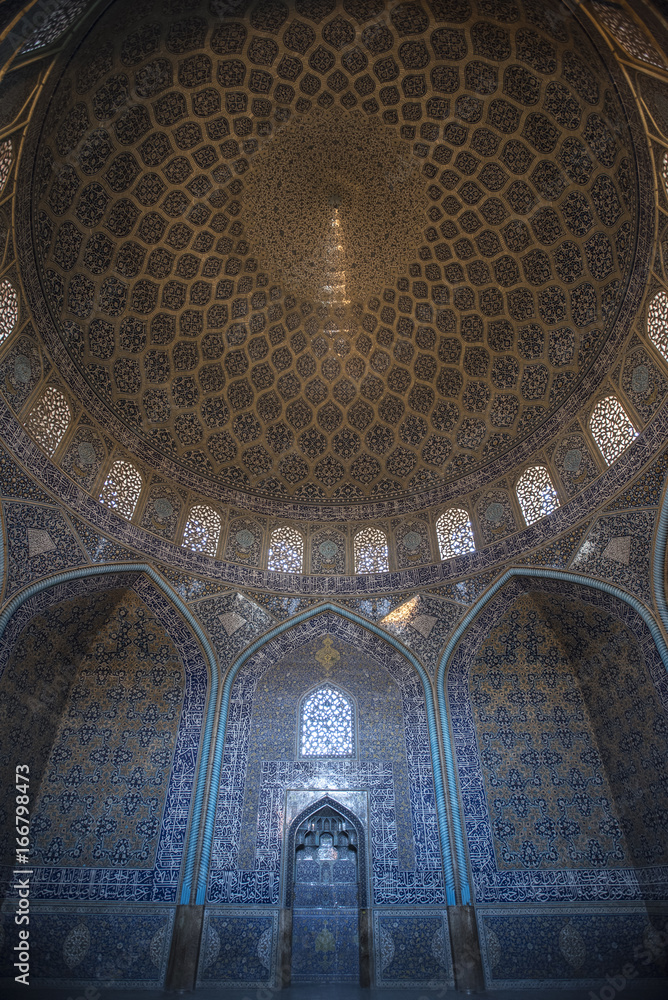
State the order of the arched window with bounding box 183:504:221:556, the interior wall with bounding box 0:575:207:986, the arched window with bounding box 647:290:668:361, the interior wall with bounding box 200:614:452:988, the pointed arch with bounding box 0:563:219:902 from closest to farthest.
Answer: the interior wall with bounding box 0:575:207:986, the interior wall with bounding box 200:614:452:988, the pointed arch with bounding box 0:563:219:902, the arched window with bounding box 647:290:668:361, the arched window with bounding box 183:504:221:556

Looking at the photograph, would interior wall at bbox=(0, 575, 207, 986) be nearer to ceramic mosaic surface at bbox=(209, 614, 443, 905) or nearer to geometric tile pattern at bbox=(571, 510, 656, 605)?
ceramic mosaic surface at bbox=(209, 614, 443, 905)

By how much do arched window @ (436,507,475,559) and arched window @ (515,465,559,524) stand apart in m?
1.13

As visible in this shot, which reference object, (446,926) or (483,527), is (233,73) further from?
(446,926)

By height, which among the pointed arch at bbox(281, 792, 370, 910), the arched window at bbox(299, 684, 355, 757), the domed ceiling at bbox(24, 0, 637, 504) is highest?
the domed ceiling at bbox(24, 0, 637, 504)

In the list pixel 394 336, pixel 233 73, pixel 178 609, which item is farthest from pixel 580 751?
pixel 233 73

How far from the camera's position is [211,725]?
33.3 feet

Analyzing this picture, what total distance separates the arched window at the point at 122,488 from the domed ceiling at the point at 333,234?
19.0 inches

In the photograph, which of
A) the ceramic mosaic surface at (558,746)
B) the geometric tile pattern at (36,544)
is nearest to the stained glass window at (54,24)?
the geometric tile pattern at (36,544)

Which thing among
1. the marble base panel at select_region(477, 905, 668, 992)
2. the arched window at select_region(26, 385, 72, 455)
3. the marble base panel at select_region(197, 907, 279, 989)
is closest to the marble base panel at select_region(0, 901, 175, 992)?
the marble base panel at select_region(197, 907, 279, 989)

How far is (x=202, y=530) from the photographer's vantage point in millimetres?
12055

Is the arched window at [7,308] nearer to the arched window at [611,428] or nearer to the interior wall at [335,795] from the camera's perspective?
the interior wall at [335,795]

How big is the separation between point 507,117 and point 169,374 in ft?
25.3

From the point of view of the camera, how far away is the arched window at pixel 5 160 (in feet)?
27.8

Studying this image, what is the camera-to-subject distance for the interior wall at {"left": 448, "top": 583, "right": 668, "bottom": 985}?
8.46 metres
